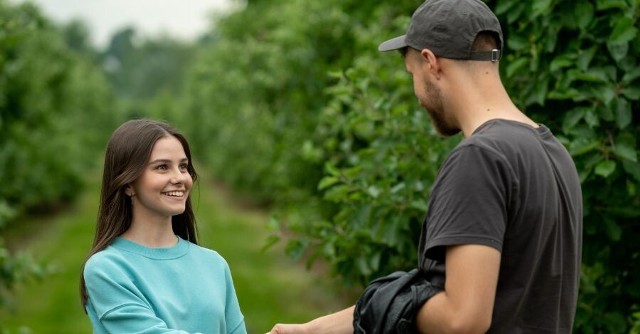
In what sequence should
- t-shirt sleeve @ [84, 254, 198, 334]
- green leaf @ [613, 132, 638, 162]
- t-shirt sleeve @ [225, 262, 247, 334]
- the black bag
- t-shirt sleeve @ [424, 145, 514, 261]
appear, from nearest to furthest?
t-shirt sleeve @ [424, 145, 514, 261] → the black bag → t-shirt sleeve @ [84, 254, 198, 334] → t-shirt sleeve @ [225, 262, 247, 334] → green leaf @ [613, 132, 638, 162]

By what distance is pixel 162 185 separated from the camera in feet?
9.96

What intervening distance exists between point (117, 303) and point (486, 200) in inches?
42.2

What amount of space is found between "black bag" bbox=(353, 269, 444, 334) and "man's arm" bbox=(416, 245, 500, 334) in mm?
108

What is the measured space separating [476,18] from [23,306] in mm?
16077

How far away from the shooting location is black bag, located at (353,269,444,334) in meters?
2.63

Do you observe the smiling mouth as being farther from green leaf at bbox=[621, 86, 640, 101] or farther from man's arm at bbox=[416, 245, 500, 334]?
green leaf at bbox=[621, 86, 640, 101]

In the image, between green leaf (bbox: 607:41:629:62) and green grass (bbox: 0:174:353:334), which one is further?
green grass (bbox: 0:174:353:334)

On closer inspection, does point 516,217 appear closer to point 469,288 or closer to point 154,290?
point 469,288

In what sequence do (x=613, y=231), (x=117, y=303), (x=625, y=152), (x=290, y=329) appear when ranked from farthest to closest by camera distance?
(x=613, y=231) → (x=625, y=152) → (x=290, y=329) → (x=117, y=303)

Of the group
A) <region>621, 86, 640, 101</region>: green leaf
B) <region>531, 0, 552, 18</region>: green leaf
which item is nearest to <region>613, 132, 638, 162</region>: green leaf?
<region>621, 86, 640, 101</region>: green leaf

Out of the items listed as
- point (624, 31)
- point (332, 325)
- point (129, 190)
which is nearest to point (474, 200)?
point (332, 325)

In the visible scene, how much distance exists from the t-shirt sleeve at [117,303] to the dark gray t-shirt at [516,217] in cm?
77

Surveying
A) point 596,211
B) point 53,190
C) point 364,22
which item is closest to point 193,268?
point 596,211

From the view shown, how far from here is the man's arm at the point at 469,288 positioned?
245 centimetres
